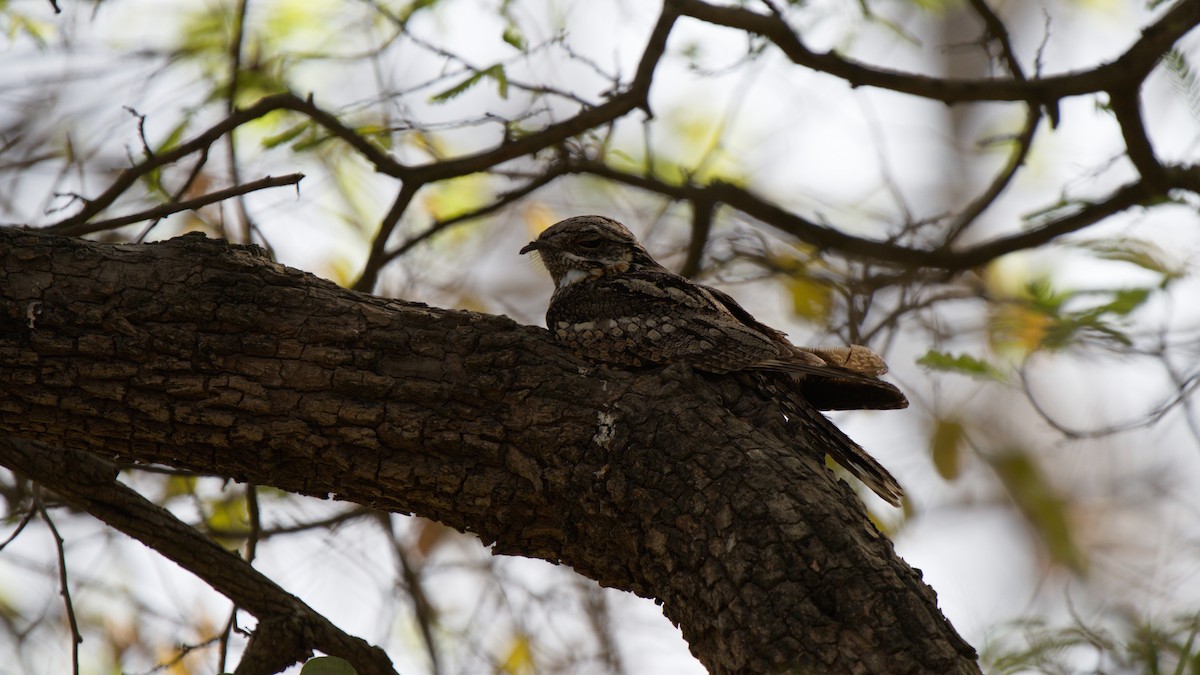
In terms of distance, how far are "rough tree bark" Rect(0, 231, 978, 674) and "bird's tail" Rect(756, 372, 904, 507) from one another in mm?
238

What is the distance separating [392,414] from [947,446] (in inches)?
130

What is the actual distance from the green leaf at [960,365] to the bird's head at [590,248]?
121 centimetres

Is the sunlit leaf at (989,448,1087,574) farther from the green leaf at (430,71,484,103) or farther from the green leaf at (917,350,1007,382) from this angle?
the green leaf at (430,71,484,103)

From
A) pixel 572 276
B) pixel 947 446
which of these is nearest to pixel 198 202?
pixel 572 276

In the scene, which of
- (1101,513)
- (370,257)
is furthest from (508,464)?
(1101,513)

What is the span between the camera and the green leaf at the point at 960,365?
3980mm

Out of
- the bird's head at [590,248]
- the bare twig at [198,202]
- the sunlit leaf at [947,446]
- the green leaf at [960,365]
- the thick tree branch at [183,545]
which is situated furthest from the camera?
the sunlit leaf at [947,446]

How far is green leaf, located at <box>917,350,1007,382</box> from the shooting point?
3.98 metres

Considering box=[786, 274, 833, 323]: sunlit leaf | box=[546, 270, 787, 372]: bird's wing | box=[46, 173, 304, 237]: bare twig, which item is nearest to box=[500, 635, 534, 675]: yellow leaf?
box=[786, 274, 833, 323]: sunlit leaf

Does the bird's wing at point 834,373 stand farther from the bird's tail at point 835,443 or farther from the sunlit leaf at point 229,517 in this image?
the sunlit leaf at point 229,517

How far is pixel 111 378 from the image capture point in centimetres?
285

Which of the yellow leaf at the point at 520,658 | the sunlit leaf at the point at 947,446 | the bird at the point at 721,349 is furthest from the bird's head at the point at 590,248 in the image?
the yellow leaf at the point at 520,658

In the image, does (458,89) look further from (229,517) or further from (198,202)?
(229,517)

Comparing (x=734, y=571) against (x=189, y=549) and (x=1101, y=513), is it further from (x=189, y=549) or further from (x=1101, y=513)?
(x=1101, y=513)
